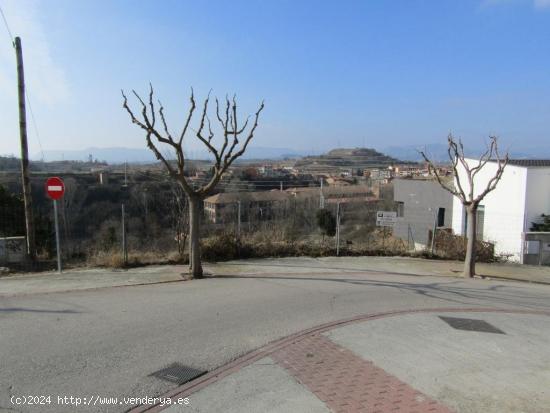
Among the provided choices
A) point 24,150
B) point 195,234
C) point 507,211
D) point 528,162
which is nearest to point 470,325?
point 195,234

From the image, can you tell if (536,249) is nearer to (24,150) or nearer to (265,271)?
(265,271)

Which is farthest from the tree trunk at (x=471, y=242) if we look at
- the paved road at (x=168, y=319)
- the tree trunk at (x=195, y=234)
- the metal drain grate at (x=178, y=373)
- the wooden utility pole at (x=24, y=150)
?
the wooden utility pole at (x=24, y=150)

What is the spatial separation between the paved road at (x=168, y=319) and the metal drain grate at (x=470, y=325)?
99cm

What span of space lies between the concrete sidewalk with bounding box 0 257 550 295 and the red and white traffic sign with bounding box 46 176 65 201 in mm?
1907

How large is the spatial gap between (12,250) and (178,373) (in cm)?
937

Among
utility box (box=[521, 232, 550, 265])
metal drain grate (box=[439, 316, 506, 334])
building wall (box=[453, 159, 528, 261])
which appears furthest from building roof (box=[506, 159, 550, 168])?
metal drain grate (box=[439, 316, 506, 334])

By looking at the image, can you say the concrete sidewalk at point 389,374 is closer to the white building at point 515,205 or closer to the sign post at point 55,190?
the sign post at point 55,190

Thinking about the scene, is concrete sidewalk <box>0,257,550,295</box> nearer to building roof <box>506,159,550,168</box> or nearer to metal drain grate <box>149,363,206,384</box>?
metal drain grate <box>149,363,206,384</box>

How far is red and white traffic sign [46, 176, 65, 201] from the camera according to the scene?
442 inches

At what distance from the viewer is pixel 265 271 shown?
12219 millimetres

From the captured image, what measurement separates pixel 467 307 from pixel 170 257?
7923mm

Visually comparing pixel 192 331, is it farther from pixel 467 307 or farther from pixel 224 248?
pixel 224 248

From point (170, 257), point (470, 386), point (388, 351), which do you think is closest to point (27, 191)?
point (170, 257)

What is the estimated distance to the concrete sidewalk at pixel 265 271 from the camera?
10.0m
